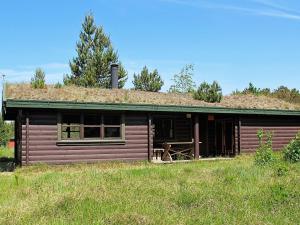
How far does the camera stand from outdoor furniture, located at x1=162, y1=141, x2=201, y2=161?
19781 millimetres

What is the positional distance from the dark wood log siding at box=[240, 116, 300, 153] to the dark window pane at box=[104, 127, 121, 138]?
21.8 ft

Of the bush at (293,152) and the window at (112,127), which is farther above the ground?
the window at (112,127)

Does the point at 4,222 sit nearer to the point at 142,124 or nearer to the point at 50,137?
the point at 50,137

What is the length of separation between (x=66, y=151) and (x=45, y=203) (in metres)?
9.07

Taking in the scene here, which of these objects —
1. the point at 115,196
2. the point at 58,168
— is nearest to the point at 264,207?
the point at 115,196

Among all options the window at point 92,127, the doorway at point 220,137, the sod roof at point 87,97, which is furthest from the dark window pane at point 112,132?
the doorway at point 220,137

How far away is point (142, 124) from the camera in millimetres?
19031

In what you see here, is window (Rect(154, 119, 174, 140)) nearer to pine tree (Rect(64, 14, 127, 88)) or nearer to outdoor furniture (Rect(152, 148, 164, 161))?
outdoor furniture (Rect(152, 148, 164, 161))

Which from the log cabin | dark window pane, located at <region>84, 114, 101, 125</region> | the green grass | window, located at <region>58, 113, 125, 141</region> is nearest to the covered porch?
the log cabin

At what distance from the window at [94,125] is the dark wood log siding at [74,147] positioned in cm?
31

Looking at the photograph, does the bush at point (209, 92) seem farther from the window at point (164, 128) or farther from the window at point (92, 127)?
the window at point (92, 127)

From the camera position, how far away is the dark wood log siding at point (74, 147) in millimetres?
16844

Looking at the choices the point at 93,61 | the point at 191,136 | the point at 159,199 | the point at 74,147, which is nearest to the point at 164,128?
the point at 191,136

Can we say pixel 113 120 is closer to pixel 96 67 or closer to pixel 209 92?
pixel 209 92
